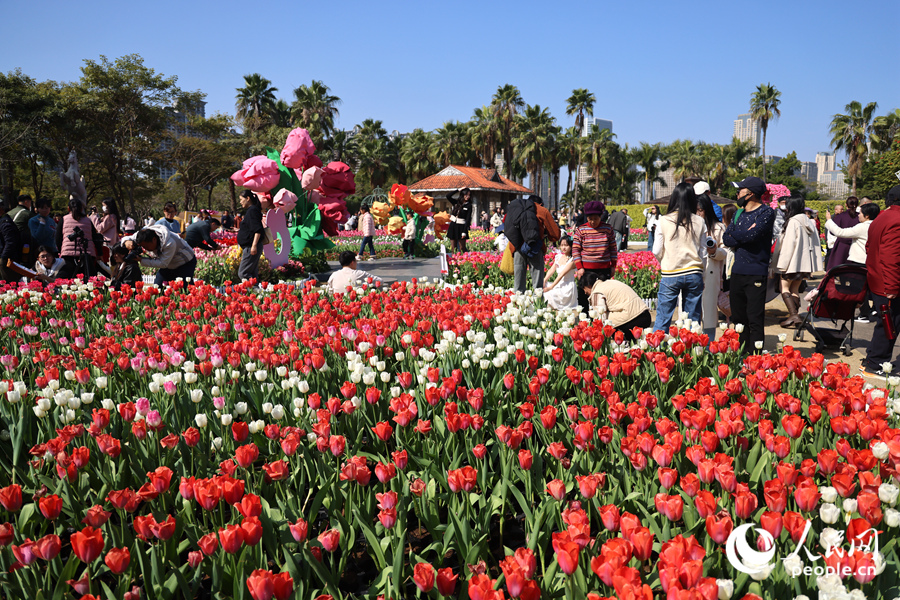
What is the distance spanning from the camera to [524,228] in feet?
26.6

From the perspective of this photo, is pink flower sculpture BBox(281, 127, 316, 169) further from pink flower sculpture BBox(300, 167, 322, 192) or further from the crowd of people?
the crowd of people

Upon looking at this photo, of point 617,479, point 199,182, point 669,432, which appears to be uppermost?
point 199,182

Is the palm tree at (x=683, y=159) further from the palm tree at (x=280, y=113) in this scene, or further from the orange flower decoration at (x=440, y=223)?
the orange flower decoration at (x=440, y=223)

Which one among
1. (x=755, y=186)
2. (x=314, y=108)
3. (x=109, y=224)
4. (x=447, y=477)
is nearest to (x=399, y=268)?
(x=109, y=224)

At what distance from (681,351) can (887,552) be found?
1.89 metres

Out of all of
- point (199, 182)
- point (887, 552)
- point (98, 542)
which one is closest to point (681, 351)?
point (887, 552)

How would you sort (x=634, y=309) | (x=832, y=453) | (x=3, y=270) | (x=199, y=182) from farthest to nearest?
(x=199, y=182)
(x=3, y=270)
(x=634, y=309)
(x=832, y=453)

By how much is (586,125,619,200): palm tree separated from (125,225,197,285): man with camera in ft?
191

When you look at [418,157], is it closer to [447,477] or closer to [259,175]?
[259,175]

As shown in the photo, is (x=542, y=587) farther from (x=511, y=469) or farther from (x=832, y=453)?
(x=832, y=453)

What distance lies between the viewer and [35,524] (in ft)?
7.43

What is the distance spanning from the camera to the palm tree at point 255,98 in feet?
154

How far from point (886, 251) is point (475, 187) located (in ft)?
121

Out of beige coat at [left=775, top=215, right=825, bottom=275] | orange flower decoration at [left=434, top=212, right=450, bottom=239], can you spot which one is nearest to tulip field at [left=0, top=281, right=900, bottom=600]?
beige coat at [left=775, top=215, right=825, bottom=275]
